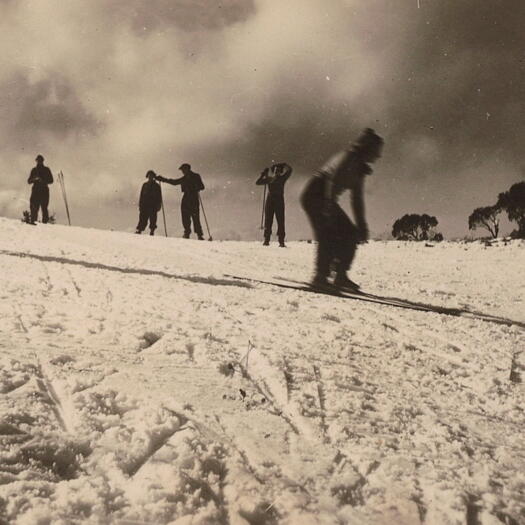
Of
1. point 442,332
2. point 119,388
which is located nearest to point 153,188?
point 442,332

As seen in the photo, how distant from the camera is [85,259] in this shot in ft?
21.5

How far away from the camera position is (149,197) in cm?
1541

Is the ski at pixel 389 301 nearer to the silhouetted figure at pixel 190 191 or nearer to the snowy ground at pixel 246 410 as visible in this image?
the snowy ground at pixel 246 410

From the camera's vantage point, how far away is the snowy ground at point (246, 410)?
1675 millimetres

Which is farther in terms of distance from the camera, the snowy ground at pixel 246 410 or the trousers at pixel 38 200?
the trousers at pixel 38 200

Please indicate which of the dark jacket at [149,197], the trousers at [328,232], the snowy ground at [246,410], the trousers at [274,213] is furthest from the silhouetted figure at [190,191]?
the snowy ground at [246,410]

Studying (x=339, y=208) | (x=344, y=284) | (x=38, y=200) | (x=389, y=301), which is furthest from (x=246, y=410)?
(x=38, y=200)

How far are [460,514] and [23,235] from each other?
9267 mm

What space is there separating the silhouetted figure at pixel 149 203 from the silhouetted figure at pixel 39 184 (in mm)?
2861

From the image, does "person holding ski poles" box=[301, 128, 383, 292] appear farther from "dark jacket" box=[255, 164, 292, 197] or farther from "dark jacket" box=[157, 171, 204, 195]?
"dark jacket" box=[157, 171, 204, 195]

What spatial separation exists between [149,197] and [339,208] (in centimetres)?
1034

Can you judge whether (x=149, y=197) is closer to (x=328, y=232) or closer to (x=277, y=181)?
(x=277, y=181)

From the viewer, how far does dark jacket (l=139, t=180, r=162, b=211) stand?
15375 mm

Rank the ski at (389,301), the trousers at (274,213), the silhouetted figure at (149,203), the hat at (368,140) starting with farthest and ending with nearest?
1. the silhouetted figure at (149,203)
2. the trousers at (274,213)
3. the hat at (368,140)
4. the ski at (389,301)
